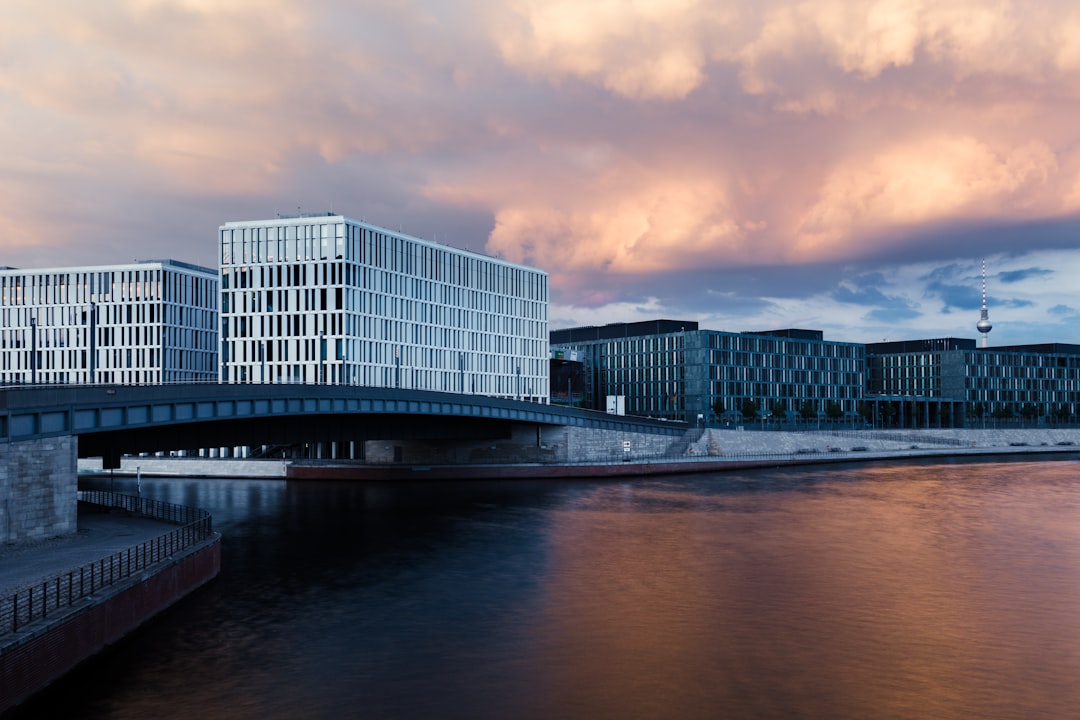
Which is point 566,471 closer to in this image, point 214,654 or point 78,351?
point 214,654

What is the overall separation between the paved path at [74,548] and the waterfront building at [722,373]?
12830 cm

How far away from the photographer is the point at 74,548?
36688 mm

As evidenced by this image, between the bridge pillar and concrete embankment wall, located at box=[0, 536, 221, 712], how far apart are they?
6494mm

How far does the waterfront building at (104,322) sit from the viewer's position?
141375 mm

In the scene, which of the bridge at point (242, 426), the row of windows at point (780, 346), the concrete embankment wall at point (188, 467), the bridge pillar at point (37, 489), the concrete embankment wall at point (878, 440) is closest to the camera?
the bridge pillar at point (37, 489)

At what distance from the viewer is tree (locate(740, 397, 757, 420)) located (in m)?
171

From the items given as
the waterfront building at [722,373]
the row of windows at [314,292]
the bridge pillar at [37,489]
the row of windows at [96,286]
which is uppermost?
the row of windows at [96,286]

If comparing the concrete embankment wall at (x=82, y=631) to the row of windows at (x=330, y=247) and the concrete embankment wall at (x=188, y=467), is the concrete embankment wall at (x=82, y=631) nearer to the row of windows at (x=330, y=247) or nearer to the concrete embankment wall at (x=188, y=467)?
the concrete embankment wall at (x=188, y=467)

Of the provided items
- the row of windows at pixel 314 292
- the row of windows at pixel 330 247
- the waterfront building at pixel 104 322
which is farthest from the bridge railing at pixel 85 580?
the waterfront building at pixel 104 322

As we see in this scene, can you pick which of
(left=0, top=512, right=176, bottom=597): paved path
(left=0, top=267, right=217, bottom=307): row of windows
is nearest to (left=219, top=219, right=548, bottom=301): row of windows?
(left=0, top=267, right=217, bottom=307): row of windows

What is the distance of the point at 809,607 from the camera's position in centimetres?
3616

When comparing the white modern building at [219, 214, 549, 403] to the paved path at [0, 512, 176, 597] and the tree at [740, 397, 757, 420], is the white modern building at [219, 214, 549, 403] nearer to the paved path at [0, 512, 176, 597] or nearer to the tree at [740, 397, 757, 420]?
the tree at [740, 397, 757, 420]

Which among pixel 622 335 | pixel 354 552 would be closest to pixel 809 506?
pixel 354 552

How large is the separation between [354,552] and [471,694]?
25.1m
